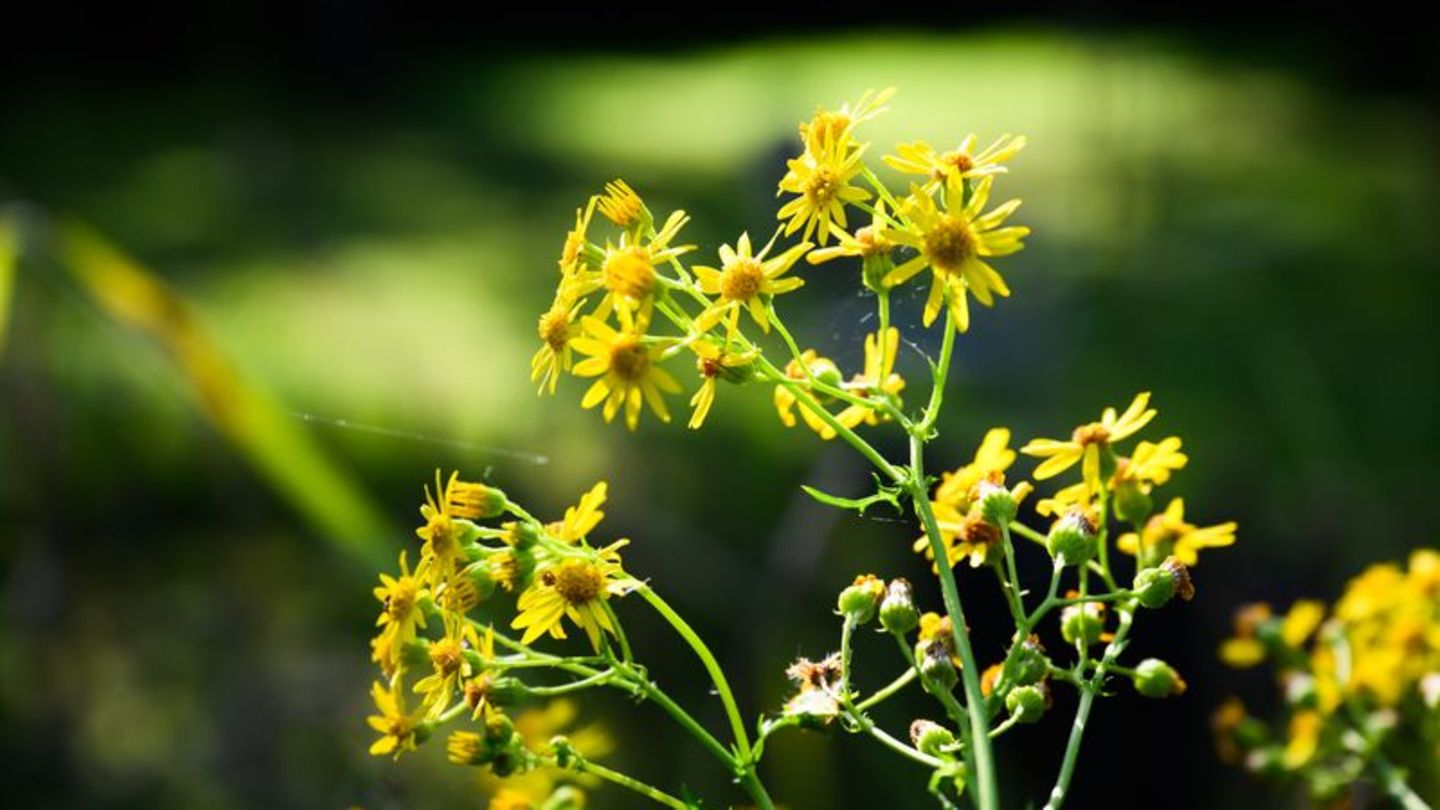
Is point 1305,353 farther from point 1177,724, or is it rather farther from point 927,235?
point 927,235

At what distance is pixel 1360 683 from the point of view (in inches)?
32.1

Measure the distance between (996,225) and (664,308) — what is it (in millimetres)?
107

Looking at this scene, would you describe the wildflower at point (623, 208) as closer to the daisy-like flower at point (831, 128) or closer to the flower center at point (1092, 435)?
the daisy-like flower at point (831, 128)

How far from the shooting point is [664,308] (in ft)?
1.85

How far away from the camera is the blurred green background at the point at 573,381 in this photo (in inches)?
78.3

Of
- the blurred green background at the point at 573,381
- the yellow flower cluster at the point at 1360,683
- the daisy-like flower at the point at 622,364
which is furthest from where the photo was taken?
the blurred green background at the point at 573,381

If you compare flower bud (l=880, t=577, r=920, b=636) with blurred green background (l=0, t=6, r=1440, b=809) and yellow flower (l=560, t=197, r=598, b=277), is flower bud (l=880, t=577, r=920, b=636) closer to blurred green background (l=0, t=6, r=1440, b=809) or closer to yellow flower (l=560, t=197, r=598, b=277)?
yellow flower (l=560, t=197, r=598, b=277)

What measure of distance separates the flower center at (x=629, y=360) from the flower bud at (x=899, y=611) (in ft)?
0.36

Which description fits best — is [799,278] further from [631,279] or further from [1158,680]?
[1158,680]

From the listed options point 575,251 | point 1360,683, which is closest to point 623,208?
point 575,251

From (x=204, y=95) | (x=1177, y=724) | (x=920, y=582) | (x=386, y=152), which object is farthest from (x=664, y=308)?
(x=204, y=95)

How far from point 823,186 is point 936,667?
16cm

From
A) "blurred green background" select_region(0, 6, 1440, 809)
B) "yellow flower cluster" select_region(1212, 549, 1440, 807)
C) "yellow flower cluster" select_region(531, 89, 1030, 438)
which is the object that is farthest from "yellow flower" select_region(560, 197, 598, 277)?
"blurred green background" select_region(0, 6, 1440, 809)

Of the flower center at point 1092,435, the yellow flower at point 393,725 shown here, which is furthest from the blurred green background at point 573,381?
the flower center at point 1092,435
